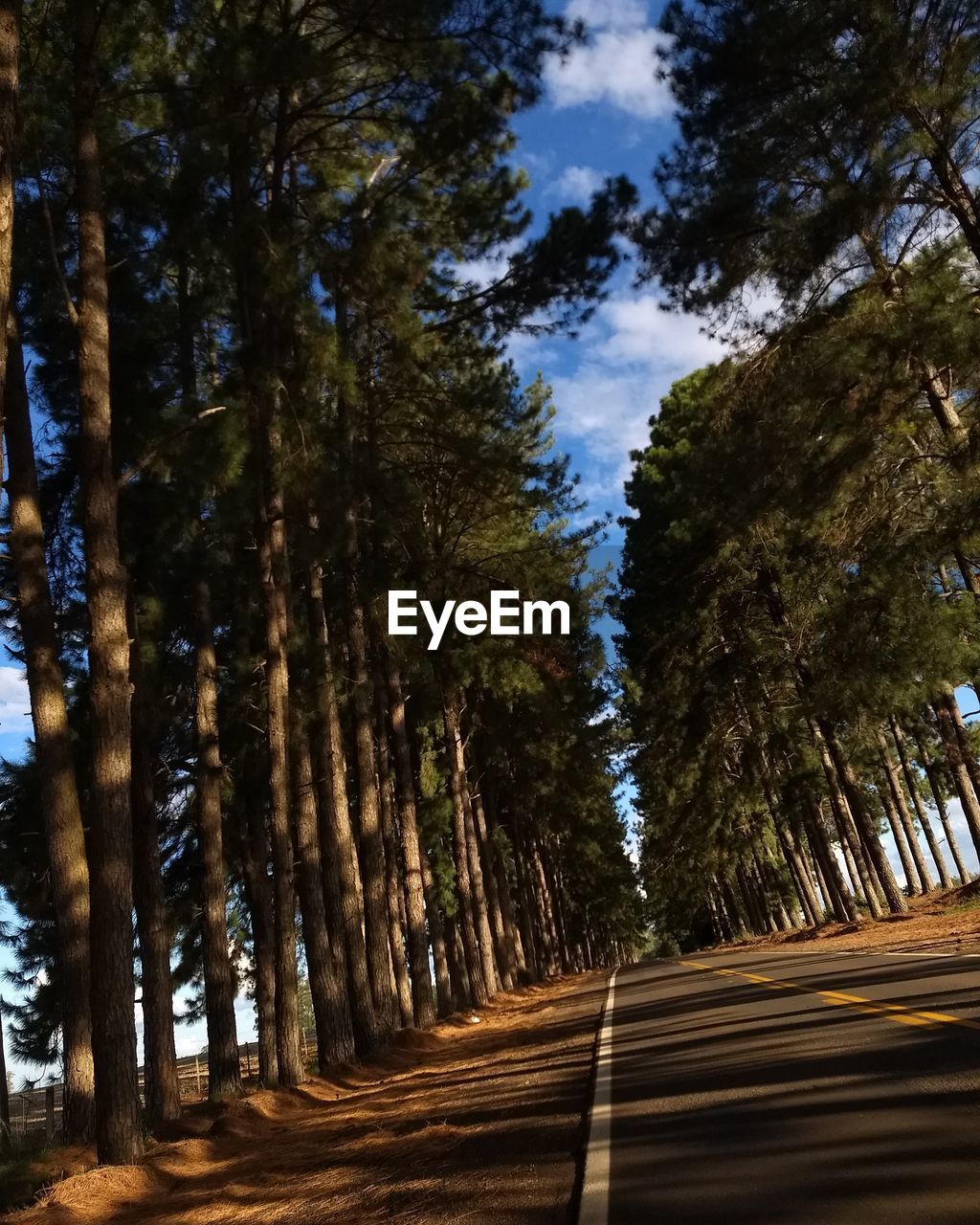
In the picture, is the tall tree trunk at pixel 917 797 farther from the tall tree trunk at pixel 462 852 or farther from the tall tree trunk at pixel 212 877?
the tall tree trunk at pixel 212 877

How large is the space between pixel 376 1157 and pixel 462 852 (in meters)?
17.1

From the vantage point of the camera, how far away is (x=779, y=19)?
548 inches

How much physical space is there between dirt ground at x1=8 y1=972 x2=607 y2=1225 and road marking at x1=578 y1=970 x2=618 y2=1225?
0.13 m

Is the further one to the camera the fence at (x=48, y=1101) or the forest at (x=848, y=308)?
the fence at (x=48, y=1101)

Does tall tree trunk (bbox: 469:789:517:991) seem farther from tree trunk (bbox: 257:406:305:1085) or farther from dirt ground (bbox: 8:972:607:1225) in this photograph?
dirt ground (bbox: 8:972:607:1225)

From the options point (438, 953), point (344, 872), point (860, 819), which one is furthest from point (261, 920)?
point (860, 819)

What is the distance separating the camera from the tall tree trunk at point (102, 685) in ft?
28.1

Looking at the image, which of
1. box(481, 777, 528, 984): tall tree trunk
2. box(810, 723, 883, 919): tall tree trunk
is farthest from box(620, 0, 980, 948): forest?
box(481, 777, 528, 984): tall tree trunk

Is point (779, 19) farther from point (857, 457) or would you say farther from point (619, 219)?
point (857, 457)

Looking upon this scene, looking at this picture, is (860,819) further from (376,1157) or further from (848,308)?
(376,1157)

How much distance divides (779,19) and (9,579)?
14.3 meters

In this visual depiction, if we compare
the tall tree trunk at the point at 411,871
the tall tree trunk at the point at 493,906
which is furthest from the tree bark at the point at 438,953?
the tall tree trunk at the point at 411,871

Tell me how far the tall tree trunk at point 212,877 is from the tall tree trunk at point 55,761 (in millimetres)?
4046

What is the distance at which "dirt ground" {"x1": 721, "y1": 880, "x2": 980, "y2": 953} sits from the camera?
15438 mm
